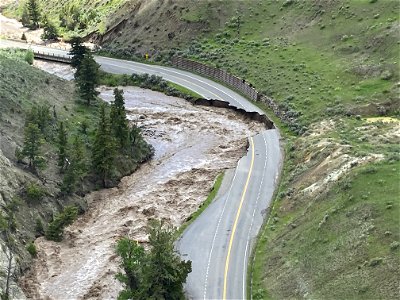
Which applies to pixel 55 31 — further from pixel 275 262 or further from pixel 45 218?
pixel 275 262

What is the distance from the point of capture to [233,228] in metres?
57.2

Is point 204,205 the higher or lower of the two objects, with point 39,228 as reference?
higher

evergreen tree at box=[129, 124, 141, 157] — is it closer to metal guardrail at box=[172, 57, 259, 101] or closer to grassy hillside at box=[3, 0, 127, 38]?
metal guardrail at box=[172, 57, 259, 101]

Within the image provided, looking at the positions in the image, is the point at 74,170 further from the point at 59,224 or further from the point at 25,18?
the point at 25,18

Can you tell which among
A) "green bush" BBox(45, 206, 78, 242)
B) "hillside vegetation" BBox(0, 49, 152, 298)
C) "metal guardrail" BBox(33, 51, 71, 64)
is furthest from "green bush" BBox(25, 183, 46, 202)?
"metal guardrail" BBox(33, 51, 71, 64)

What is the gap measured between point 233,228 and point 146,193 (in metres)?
13.4

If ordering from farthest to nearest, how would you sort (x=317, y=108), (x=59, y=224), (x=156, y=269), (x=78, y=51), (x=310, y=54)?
1. (x=310, y=54)
2. (x=78, y=51)
3. (x=317, y=108)
4. (x=59, y=224)
5. (x=156, y=269)

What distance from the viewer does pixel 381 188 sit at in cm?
5022

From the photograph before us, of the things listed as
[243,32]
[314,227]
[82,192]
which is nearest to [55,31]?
[243,32]

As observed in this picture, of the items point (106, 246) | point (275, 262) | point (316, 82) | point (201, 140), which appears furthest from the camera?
point (316, 82)

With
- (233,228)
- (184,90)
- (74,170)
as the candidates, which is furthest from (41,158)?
(184,90)

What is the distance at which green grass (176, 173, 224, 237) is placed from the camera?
58.1 m

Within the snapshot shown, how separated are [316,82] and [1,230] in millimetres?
53522

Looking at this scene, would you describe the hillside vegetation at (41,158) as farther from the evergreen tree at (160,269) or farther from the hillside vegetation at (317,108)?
the hillside vegetation at (317,108)
